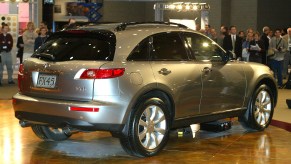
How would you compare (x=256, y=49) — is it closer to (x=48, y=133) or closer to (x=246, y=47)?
(x=246, y=47)

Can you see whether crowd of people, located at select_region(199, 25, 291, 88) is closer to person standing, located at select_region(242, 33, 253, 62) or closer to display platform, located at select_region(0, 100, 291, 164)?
person standing, located at select_region(242, 33, 253, 62)

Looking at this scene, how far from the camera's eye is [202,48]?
9.03 meters

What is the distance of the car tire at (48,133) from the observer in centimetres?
883

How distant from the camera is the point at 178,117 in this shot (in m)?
8.36

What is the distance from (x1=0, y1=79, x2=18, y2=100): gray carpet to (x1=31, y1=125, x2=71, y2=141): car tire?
17.7ft

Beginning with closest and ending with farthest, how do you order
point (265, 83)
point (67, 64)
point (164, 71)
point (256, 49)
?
point (67, 64)
point (164, 71)
point (265, 83)
point (256, 49)

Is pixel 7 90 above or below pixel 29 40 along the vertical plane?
below

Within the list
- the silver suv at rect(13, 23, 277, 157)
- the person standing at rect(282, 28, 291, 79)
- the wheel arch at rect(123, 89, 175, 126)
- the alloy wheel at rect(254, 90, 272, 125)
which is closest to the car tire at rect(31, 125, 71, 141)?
the silver suv at rect(13, 23, 277, 157)

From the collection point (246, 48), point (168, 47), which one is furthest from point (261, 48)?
point (168, 47)

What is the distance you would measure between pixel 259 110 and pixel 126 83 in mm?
3259

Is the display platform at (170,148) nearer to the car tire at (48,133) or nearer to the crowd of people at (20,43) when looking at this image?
the car tire at (48,133)

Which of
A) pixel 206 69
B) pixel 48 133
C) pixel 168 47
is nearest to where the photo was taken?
pixel 168 47

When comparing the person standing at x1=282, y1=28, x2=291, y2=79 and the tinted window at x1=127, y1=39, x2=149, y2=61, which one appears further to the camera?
the person standing at x1=282, y1=28, x2=291, y2=79

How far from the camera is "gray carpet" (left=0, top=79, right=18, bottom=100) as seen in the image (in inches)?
568
